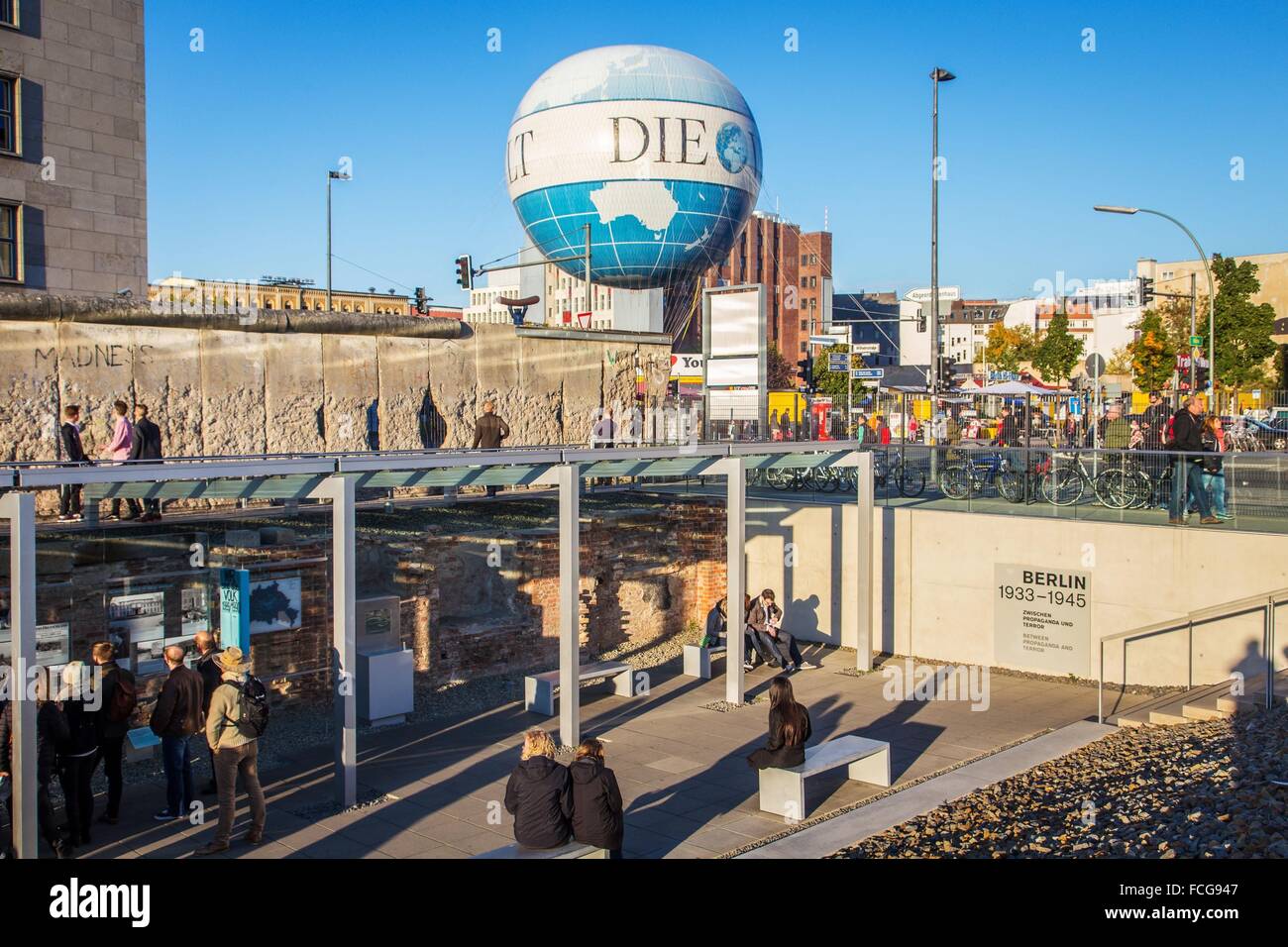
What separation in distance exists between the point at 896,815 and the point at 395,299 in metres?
102

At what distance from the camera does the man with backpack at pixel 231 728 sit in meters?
9.49

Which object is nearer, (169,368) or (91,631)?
(91,631)

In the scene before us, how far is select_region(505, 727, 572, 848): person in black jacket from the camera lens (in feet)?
27.6

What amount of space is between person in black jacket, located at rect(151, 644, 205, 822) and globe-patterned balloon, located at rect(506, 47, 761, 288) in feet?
101

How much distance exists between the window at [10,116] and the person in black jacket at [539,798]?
19.8 meters

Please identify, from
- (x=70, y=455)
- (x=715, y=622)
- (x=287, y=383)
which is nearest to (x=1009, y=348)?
(x=715, y=622)

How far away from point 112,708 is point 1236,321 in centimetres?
3977

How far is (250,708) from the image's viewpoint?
9.59 meters

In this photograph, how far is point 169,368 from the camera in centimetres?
1734

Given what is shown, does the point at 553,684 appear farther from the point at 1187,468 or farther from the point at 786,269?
the point at 786,269

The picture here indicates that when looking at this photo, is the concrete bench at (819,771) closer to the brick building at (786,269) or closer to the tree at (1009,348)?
the tree at (1009,348)

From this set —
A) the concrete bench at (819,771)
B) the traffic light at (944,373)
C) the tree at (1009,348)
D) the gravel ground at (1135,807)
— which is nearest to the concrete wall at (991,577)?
the gravel ground at (1135,807)
